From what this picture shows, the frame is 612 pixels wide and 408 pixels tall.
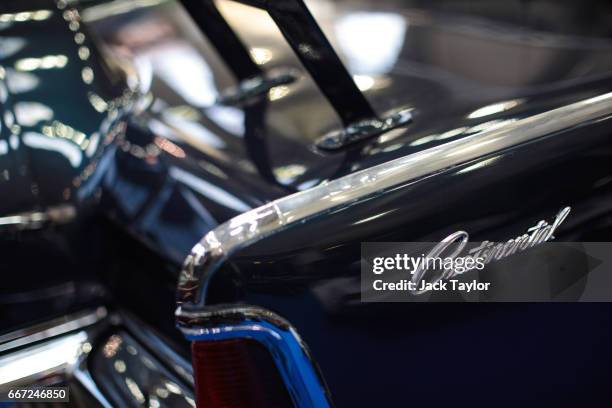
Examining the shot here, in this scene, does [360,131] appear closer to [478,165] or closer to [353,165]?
[353,165]

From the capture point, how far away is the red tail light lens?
99cm

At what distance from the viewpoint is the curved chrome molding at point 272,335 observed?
37.8 inches

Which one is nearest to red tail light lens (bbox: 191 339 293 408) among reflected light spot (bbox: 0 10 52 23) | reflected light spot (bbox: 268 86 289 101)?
reflected light spot (bbox: 268 86 289 101)

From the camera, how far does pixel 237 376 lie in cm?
100

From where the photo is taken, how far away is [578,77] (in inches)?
50.6

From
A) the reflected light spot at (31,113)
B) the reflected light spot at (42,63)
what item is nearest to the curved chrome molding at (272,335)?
the reflected light spot at (31,113)

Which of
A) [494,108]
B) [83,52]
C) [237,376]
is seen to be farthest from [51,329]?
[494,108]

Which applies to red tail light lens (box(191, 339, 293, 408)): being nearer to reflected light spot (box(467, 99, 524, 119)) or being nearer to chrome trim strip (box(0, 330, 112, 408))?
chrome trim strip (box(0, 330, 112, 408))

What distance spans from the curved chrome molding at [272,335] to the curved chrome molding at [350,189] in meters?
0.03

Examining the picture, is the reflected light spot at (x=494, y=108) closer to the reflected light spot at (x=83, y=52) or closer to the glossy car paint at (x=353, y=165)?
the glossy car paint at (x=353, y=165)

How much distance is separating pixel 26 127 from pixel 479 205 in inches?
35.0

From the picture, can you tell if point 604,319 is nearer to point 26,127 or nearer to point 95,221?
point 95,221

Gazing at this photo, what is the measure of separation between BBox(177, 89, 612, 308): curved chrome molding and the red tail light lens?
0.08 m

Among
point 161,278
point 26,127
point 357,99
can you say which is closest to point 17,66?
point 26,127
